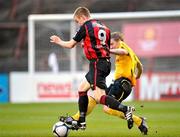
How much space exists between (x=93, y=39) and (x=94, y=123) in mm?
4365

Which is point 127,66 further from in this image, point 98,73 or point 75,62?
point 75,62

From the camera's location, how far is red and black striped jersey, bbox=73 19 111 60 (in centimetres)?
1106

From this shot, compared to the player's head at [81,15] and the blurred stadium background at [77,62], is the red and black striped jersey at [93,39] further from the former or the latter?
the blurred stadium background at [77,62]

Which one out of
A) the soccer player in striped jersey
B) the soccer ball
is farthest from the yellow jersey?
the soccer ball

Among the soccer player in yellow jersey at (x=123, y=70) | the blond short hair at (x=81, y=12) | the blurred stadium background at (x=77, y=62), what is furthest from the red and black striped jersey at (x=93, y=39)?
the blurred stadium background at (x=77, y=62)

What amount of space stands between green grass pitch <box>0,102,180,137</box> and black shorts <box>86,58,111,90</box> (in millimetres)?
935

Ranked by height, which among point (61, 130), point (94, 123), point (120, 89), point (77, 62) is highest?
point (77, 62)

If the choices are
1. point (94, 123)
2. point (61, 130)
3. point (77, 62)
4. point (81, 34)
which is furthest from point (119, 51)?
point (77, 62)

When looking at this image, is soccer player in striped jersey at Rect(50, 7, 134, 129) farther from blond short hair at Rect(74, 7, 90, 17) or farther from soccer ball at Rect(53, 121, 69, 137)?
soccer ball at Rect(53, 121, 69, 137)

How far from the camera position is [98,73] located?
436 inches

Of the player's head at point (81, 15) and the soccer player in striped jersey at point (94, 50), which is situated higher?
the player's head at point (81, 15)

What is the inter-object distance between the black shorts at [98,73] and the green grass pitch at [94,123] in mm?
935

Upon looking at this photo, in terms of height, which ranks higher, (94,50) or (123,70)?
(94,50)

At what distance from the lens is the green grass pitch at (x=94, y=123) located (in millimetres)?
12266
